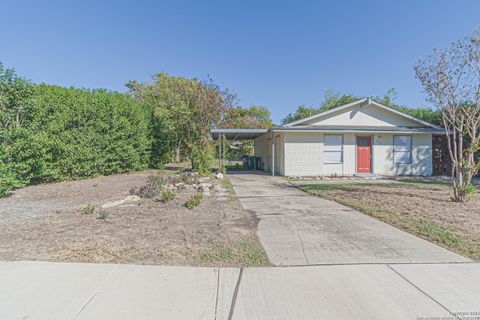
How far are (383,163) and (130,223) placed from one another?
46.1 ft

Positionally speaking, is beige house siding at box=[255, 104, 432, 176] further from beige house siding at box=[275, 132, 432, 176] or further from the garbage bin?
the garbage bin

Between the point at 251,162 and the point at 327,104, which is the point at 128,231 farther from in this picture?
the point at 327,104

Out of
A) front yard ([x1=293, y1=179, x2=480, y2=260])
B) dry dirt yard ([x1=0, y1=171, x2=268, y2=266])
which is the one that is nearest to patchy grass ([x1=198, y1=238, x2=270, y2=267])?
dry dirt yard ([x1=0, y1=171, x2=268, y2=266])

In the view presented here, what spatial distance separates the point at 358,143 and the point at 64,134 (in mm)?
14328

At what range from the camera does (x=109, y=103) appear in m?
10.8

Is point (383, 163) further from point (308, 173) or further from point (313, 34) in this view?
point (313, 34)

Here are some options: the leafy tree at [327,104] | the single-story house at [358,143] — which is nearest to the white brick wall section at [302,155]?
the single-story house at [358,143]

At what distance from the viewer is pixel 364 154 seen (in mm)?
13688

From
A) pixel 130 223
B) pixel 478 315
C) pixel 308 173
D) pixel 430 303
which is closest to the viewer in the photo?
pixel 478 315

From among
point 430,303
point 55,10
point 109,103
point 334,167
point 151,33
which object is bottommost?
point 430,303

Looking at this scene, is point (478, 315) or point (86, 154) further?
point (86, 154)

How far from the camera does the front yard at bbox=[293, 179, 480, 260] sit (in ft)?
12.8

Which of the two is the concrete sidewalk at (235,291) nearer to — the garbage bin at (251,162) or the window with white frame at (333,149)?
the window with white frame at (333,149)

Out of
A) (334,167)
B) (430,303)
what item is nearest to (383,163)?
(334,167)
